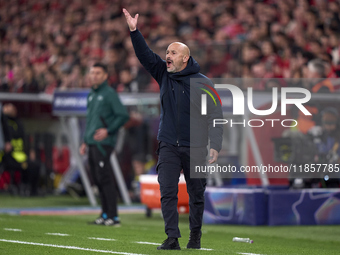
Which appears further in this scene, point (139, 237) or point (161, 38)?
point (161, 38)

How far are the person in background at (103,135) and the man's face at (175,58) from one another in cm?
312

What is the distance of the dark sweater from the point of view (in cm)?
639

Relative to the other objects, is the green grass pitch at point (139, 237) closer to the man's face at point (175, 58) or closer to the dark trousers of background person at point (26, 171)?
the man's face at point (175, 58)

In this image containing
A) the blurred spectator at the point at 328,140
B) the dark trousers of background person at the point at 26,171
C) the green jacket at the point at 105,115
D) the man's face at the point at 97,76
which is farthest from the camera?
the dark trousers of background person at the point at 26,171

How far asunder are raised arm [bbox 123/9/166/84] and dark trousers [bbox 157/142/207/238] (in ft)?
2.25

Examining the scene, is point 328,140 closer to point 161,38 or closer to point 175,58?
point 175,58

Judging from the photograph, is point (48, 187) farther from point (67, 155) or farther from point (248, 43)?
point (248, 43)

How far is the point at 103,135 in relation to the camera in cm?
934

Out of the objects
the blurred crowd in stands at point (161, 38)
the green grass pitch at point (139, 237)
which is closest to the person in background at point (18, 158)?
the blurred crowd in stands at point (161, 38)

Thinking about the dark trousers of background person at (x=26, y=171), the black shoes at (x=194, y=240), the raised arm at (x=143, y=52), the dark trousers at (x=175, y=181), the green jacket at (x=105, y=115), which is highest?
the raised arm at (x=143, y=52)

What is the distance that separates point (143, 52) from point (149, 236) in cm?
240

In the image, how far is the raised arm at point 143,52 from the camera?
628 cm

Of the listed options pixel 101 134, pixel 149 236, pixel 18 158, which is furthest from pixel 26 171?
pixel 149 236

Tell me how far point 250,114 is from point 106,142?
291 cm
